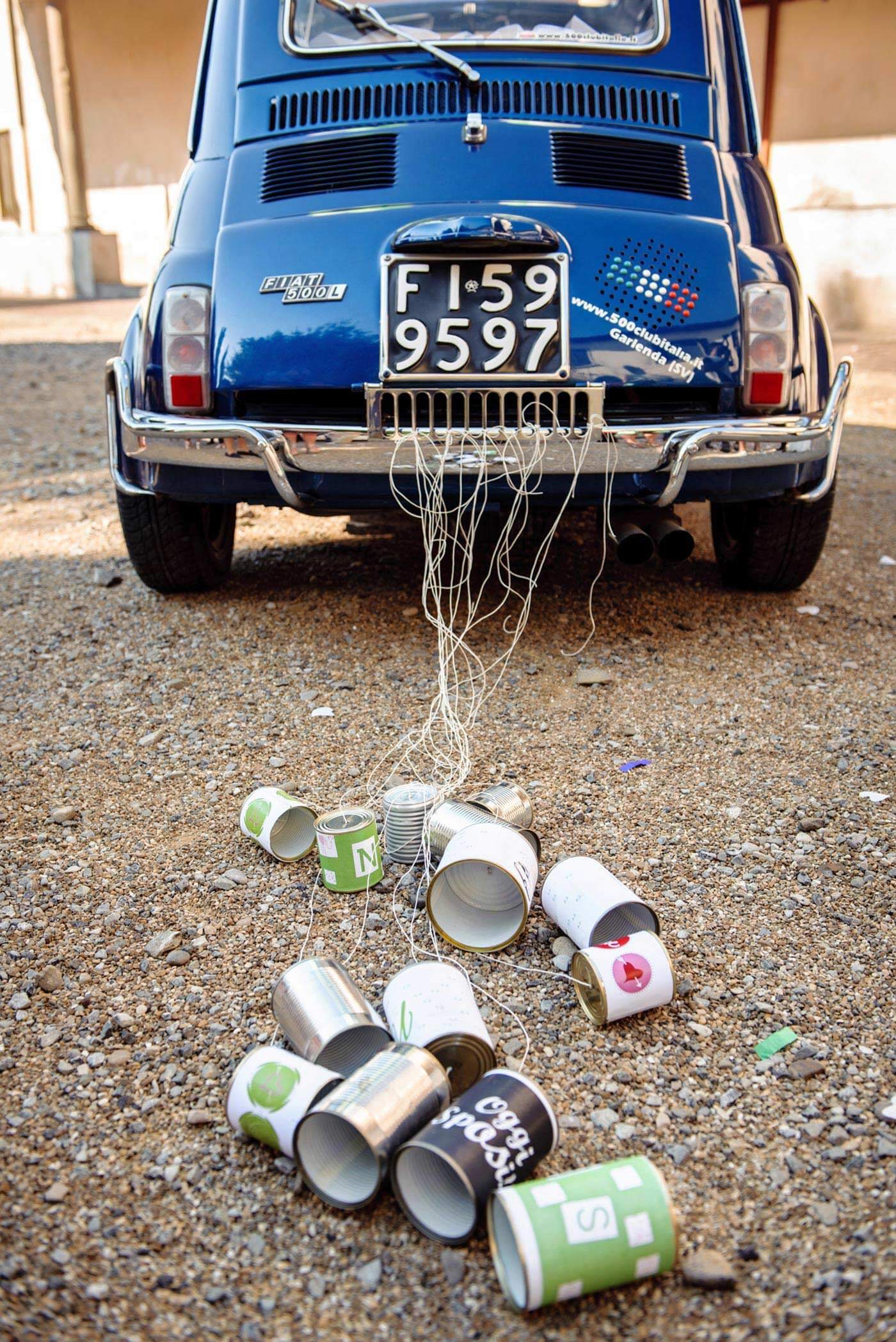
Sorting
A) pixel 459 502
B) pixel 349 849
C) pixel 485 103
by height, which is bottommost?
pixel 349 849

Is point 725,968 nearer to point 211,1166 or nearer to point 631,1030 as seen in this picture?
point 631,1030

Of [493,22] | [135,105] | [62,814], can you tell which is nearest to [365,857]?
A: [62,814]

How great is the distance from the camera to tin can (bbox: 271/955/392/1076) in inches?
79.1

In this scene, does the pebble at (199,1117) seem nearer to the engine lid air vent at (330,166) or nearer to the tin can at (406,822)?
the tin can at (406,822)

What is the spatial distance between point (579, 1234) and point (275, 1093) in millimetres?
551

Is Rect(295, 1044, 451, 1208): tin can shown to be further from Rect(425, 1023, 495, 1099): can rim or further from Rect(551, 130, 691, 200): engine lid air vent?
Rect(551, 130, 691, 200): engine lid air vent

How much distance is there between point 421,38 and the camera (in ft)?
13.2

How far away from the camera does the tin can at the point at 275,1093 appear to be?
1.86 metres

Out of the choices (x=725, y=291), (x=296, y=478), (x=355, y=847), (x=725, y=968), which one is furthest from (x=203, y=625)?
(x=725, y=968)

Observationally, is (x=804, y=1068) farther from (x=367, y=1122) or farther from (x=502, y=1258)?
(x=367, y=1122)

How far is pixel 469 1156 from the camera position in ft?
5.57

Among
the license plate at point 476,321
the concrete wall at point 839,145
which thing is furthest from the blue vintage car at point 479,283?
the concrete wall at point 839,145

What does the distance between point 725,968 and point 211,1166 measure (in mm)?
1079

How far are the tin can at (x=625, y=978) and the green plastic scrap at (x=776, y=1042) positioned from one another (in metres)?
0.19
